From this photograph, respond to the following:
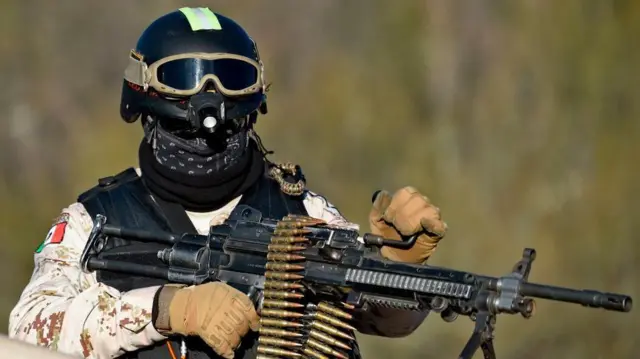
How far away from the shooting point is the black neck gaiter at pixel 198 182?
5.46 m

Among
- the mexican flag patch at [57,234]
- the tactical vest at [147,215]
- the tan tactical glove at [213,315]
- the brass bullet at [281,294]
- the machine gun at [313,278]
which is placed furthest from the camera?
the mexican flag patch at [57,234]

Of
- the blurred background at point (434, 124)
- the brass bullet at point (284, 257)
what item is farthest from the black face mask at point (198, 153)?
the blurred background at point (434, 124)

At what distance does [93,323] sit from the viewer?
505 centimetres

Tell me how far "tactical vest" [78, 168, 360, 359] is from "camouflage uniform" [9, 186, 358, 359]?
11 cm

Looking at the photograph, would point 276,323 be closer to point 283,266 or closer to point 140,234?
point 283,266

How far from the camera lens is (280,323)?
4.86 meters

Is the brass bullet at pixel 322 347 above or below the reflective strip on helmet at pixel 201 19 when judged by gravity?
below

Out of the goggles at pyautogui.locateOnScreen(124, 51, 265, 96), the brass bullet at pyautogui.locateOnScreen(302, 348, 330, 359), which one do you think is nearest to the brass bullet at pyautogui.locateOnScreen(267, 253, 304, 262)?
the brass bullet at pyautogui.locateOnScreen(302, 348, 330, 359)

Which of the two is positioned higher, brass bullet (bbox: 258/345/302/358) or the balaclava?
the balaclava

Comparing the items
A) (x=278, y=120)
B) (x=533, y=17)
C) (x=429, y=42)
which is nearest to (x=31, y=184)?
(x=278, y=120)

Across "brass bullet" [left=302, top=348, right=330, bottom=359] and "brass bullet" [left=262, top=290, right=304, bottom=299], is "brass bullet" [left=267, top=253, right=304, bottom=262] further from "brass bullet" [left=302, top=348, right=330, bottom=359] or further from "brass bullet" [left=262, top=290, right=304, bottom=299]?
"brass bullet" [left=302, top=348, right=330, bottom=359]

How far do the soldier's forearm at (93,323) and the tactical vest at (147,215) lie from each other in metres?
0.20

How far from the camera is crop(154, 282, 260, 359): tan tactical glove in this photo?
472 centimetres

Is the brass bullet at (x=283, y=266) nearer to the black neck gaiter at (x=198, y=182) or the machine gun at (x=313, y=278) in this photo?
the machine gun at (x=313, y=278)
